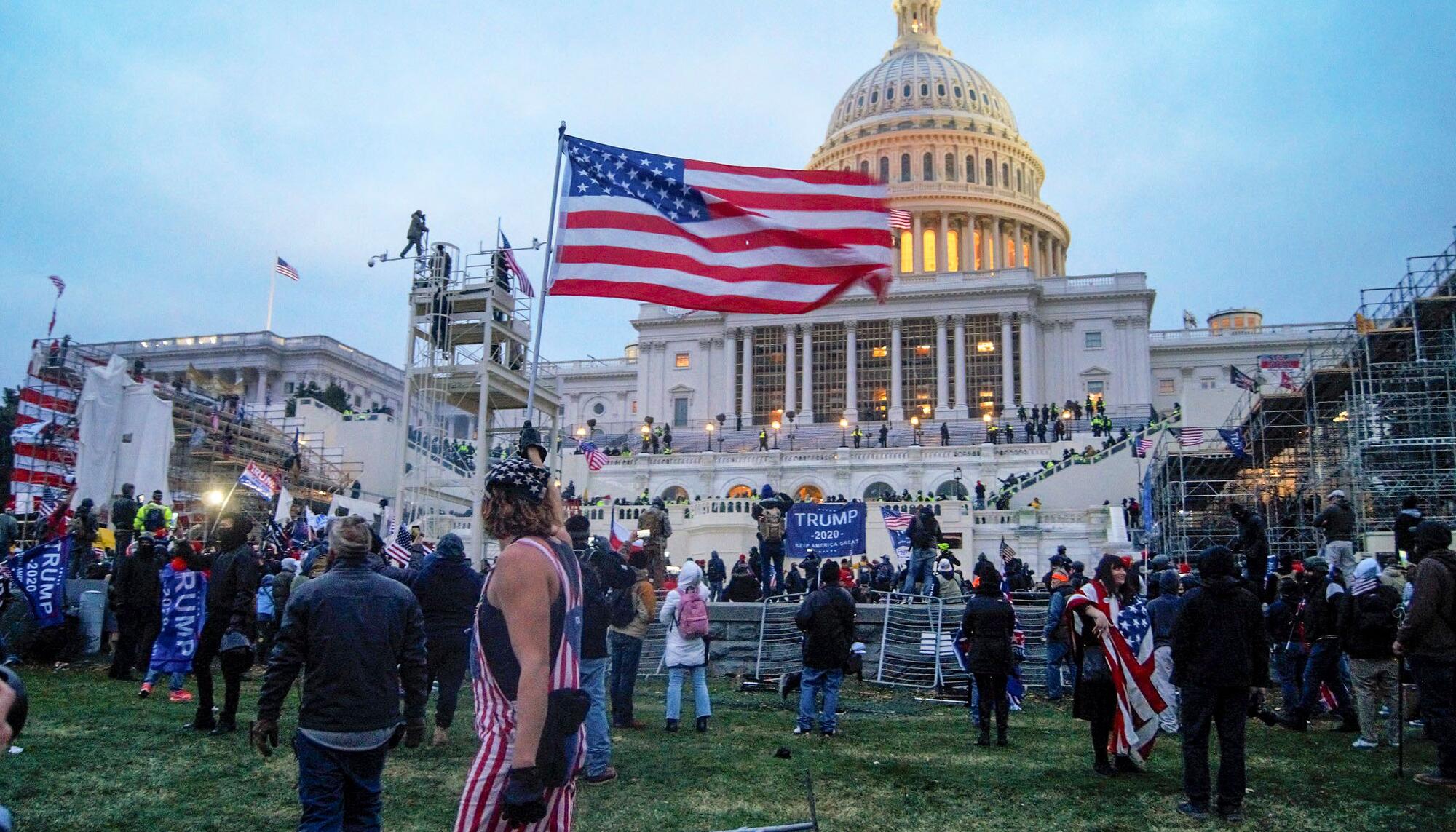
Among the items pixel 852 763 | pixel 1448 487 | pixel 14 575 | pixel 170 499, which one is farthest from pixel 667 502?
pixel 852 763

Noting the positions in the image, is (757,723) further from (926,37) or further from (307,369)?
(926,37)

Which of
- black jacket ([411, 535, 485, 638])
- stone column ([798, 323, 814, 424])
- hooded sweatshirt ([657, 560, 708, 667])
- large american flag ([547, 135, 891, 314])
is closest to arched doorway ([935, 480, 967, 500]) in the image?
stone column ([798, 323, 814, 424])

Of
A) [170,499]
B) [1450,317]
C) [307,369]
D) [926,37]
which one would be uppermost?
[926,37]

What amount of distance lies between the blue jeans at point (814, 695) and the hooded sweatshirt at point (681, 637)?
1127 millimetres

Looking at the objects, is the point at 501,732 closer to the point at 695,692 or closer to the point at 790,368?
the point at 695,692

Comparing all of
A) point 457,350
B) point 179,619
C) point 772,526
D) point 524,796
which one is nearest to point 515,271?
point 457,350

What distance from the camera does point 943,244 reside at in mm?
87125

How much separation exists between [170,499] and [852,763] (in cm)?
3144

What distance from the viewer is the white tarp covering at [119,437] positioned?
3472 cm

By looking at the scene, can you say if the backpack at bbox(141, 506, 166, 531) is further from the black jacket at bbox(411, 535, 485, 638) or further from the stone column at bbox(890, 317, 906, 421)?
the stone column at bbox(890, 317, 906, 421)

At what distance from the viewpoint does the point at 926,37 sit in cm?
10962

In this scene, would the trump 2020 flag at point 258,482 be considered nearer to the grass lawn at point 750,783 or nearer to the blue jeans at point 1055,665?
the grass lawn at point 750,783

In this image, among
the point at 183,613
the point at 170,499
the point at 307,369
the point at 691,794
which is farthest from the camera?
the point at 307,369

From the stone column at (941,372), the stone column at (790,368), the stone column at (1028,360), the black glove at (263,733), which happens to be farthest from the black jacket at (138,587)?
the stone column at (1028,360)
